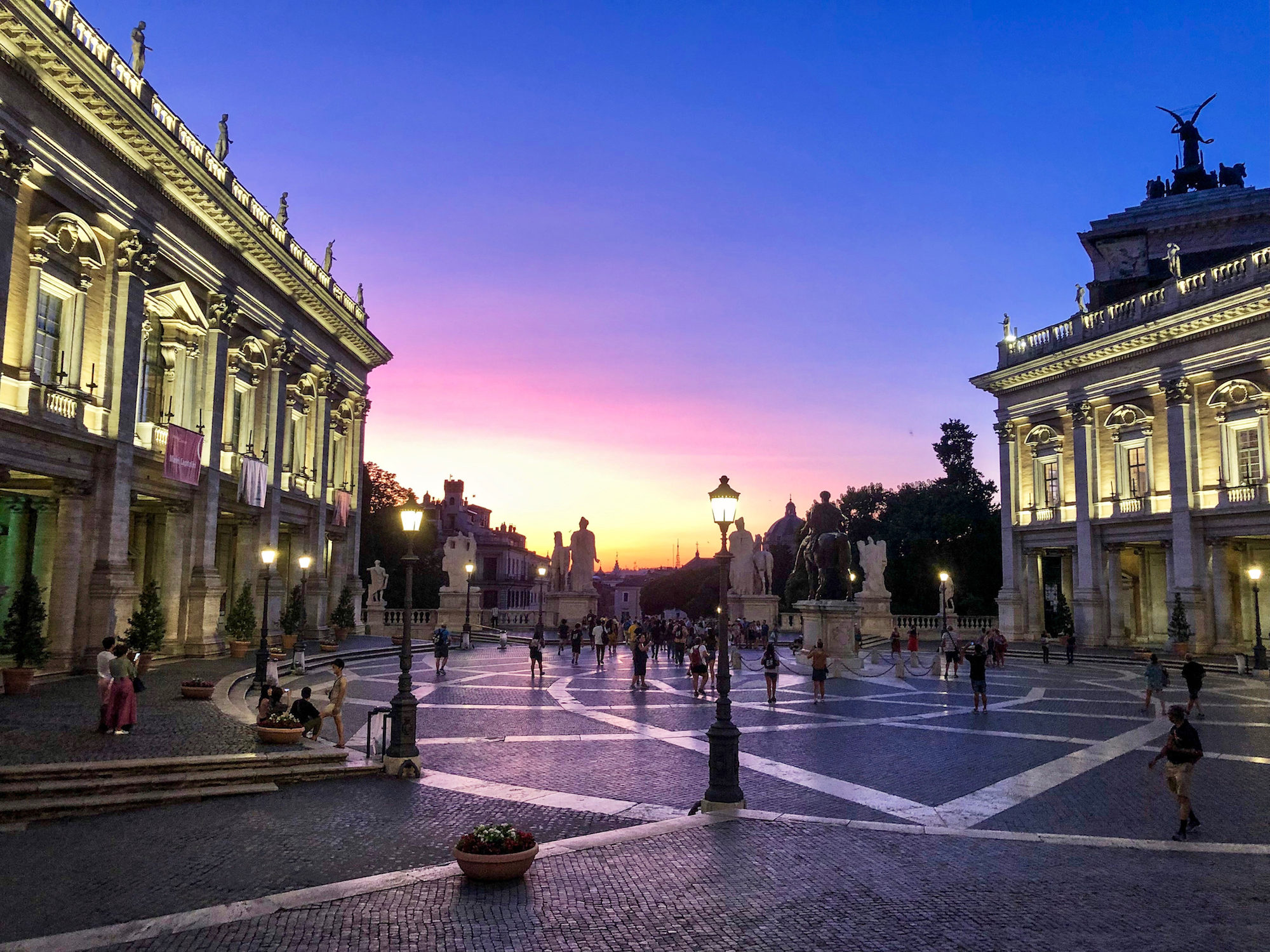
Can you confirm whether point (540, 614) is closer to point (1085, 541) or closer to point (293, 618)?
point (293, 618)

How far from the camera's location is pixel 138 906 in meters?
7.45

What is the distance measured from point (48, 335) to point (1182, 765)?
2555cm

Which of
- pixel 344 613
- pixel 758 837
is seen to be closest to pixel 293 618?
pixel 344 613

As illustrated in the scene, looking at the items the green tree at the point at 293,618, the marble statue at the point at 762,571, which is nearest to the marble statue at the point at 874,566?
the marble statue at the point at 762,571

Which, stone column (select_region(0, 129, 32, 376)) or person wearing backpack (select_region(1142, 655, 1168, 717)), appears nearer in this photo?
stone column (select_region(0, 129, 32, 376))

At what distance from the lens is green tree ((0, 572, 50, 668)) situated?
18.7 m

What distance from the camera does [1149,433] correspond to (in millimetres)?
38844

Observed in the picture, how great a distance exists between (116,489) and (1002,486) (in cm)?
4209

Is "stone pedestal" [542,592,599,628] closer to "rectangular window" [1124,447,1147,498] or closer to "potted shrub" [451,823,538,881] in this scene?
"rectangular window" [1124,447,1147,498]

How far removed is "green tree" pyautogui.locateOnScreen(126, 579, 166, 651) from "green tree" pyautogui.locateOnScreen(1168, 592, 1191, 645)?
3701cm

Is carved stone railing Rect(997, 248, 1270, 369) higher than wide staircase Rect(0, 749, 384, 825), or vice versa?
carved stone railing Rect(997, 248, 1270, 369)

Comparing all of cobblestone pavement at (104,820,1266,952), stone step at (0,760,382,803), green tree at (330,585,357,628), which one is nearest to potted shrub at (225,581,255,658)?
green tree at (330,585,357,628)

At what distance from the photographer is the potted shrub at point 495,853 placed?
25.9 feet

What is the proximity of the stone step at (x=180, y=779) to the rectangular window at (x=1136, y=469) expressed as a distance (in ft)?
127
